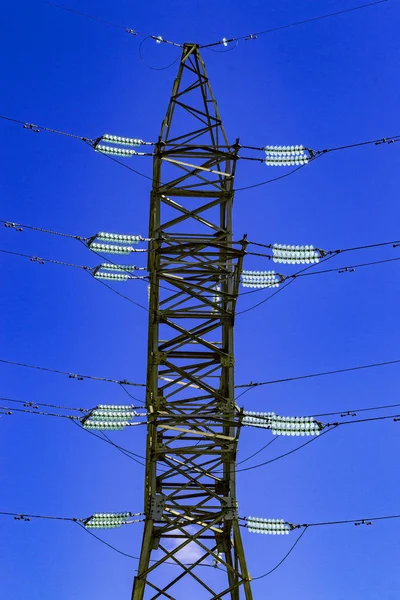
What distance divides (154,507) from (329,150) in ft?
36.5

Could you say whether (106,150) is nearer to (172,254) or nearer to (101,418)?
(172,254)

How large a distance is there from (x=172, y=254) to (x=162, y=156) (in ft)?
9.33

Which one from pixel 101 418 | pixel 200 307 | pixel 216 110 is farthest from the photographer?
pixel 216 110

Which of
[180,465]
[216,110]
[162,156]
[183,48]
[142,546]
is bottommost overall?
[142,546]

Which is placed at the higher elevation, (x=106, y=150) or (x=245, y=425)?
(x=106, y=150)

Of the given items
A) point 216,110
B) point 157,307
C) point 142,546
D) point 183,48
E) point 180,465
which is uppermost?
point 183,48

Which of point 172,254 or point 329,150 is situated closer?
point 172,254

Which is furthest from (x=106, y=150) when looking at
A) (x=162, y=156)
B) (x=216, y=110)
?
(x=216, y=110)

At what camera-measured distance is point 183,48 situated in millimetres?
25141

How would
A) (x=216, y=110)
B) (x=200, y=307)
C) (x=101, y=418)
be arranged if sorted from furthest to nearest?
(x=216, y=110)
(x=200, y=307)
(x=101, y=418)

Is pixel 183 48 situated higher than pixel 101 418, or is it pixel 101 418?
pixel 183 48

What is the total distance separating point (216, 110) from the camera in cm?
2403

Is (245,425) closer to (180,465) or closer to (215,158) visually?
(180,465)

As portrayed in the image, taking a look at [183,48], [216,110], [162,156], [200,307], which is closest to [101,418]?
[200,307]
